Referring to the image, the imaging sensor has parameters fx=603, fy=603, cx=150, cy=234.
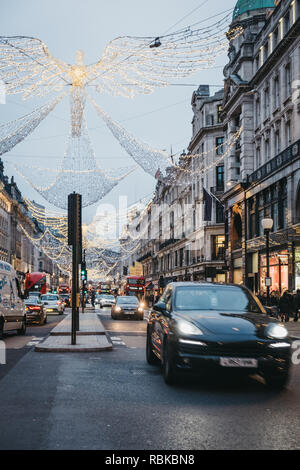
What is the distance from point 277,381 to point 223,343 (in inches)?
44.8

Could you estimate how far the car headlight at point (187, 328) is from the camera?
29.0 feet

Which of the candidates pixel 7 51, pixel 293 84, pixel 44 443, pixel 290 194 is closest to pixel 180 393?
pixel 44 443

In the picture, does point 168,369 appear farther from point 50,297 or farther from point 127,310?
point 50,297

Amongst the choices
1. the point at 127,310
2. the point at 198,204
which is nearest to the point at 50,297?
the point at 127,310

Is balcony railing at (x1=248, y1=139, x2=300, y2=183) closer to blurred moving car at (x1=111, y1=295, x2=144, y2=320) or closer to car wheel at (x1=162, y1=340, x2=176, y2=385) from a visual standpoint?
blurred moving car at (x1=111, y1=295, x2=144, y2=320)

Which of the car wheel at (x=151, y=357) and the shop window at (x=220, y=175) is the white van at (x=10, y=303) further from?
the shop window at (x=220, y=175)

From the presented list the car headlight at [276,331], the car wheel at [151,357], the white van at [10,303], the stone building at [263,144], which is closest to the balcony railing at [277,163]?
the stone building at [263,144]

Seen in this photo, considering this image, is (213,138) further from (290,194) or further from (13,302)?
(13,302)

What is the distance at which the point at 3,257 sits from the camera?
88.9m

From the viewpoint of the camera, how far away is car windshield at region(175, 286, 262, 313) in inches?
404

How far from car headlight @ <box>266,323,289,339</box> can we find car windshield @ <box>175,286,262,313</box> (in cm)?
104

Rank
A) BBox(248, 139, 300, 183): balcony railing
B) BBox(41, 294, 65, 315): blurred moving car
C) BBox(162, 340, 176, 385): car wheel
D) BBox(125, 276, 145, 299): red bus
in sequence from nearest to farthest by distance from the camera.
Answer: BBox(162, 340, 176, 385): car wheel < BBox(248, 139, 300, 183): balcony railing < BBox(41, 294, 65, 315): blurred moving car < BBox(125, 276, 145, 299): red bus

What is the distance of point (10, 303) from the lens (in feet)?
Result: 62.3

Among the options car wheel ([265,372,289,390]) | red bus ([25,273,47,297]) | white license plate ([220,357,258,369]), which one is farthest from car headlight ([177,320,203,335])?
red bus ([25,273,47,297])
